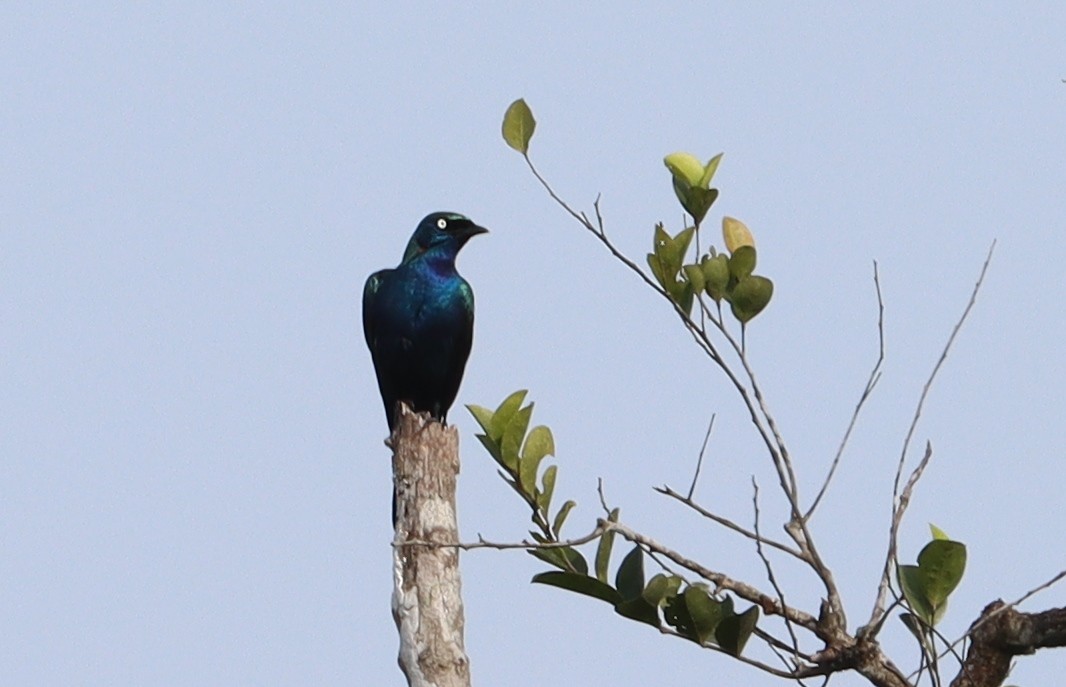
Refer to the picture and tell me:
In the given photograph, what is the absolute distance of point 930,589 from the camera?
159 inches

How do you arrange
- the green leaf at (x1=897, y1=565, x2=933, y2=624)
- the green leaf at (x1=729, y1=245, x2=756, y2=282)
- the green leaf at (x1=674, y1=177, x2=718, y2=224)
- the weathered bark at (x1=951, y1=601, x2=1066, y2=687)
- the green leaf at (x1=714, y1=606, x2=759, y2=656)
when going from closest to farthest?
the weathered bark at (x1=951, y1=601, x2=1066, y2=687)
the green leaf at (x1=897, y1=565, x2=933, y2=624)
the green leaf at (x1=714, y1=606, x2=759, y2=656)
the green leaf at (x1=729, y1=245, x2=756, y2=282)
the green leaf at (x1=674, y1=177, x2=718, y2=224)

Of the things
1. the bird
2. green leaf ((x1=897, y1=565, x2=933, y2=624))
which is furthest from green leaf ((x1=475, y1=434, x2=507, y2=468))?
the bird

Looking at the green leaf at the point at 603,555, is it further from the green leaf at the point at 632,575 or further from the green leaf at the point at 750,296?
the green leaf at the point at 750,296

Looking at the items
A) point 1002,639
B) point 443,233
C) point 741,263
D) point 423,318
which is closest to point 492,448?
point 741,263

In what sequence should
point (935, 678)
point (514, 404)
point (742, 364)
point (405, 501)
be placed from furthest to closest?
1. point (405, 501)
2. point (514, 404)
3. point (742, 364)
4. point (935, 678)

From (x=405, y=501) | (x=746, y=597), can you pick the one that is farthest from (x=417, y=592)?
(x=746, y=597)

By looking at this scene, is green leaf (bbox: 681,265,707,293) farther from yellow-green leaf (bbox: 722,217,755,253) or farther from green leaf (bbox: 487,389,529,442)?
green leaf (bbox: 487,389,529,442)

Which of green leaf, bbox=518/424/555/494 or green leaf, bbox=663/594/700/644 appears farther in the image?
green leaf, bbox=518/424/555/494

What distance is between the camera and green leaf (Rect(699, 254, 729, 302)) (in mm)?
4375

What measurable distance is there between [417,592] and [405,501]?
17.0 inches

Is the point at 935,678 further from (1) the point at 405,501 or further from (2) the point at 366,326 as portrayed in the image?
(2) the point at 366,326

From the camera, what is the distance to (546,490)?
15.2 feet

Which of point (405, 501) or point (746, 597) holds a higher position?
point (405, 501)

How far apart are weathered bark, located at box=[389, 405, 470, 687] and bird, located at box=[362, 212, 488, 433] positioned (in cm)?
241
